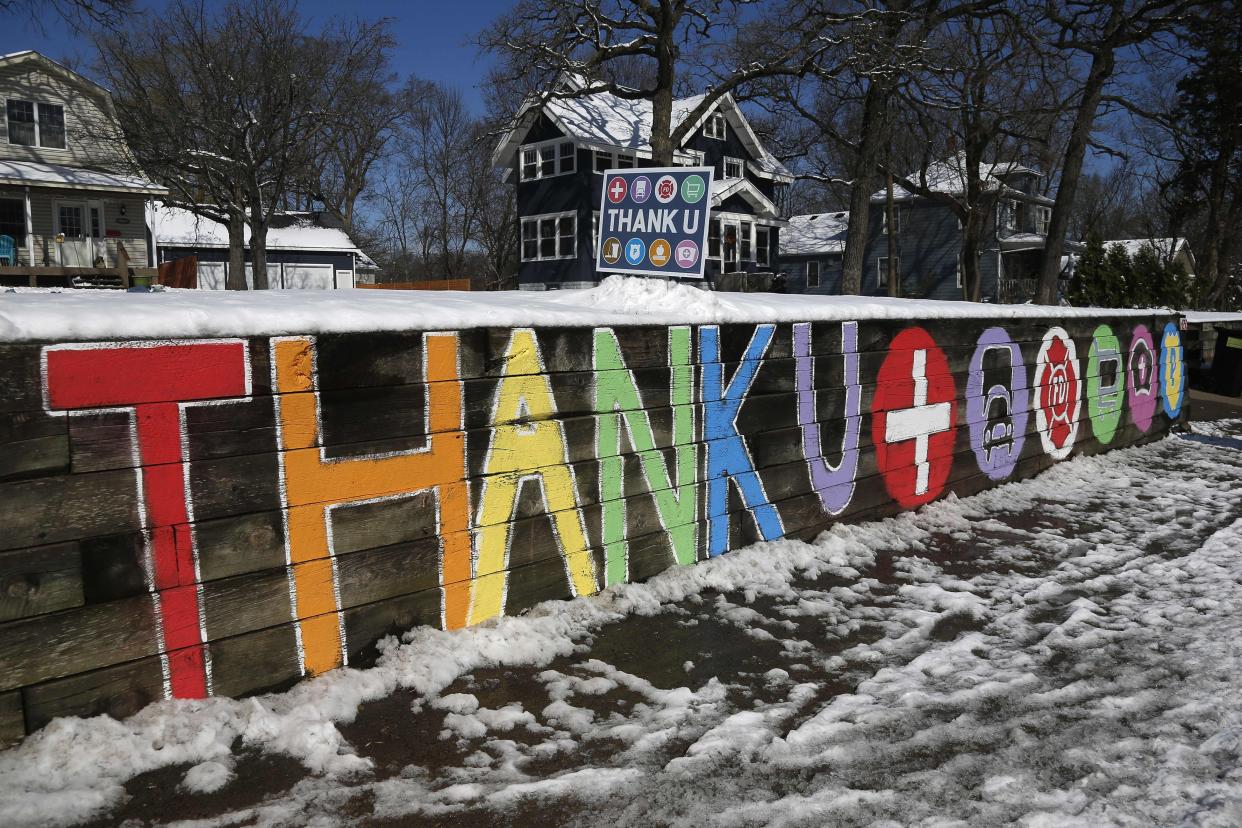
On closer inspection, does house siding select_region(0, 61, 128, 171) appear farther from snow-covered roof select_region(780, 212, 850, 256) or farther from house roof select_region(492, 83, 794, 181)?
snow-covered roof select_region(780, 212, 850, 256)

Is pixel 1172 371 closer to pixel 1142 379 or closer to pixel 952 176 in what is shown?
pixel 1142 379

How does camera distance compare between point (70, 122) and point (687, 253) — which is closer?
point (687, 253)

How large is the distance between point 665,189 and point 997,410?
3854 millimetres

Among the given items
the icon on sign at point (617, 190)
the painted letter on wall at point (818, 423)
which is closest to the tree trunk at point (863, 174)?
the painted letter on wall at point (818, 423)

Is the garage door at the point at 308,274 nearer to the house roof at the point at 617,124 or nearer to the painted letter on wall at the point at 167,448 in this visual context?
the house roof at the point at 617,124

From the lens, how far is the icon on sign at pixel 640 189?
18.4 feet

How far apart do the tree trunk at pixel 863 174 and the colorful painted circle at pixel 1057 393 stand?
37.0ft

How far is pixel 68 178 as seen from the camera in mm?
25078

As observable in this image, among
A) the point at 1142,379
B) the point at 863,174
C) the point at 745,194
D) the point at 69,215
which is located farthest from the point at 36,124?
the point at 1142,379

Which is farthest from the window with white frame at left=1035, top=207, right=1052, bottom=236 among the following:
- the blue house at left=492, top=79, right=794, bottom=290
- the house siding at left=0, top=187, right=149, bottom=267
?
the house siding at left=0, top=187, right=149, bottom=267

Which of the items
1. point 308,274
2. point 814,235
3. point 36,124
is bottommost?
point 308,274

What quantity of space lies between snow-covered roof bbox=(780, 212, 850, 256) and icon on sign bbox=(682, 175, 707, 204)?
36981 mm

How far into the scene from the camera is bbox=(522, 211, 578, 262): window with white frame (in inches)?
1163

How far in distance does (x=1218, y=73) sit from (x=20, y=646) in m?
33.2
